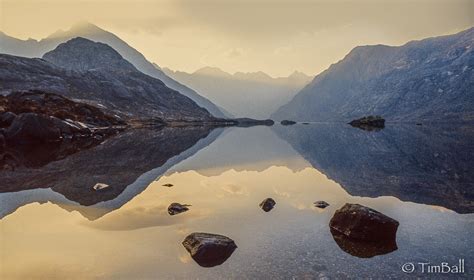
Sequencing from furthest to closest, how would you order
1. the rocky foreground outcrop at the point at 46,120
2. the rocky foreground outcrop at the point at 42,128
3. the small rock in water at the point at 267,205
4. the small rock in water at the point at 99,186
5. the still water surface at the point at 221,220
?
the rocky foreground outcrop at the point at 46,120, the rocky foreground outcrop at the point at 42,128, the small rock in water at the point at 99,186, the small rock in water at the point at 267,205, the still water surface at the point at 221,220

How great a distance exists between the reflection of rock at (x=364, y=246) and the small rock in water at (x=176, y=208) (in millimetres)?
9771

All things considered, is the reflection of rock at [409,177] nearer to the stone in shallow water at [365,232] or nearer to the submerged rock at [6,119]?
the stone in shallow water at [365,232]

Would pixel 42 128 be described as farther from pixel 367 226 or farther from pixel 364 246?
pixel 364 246

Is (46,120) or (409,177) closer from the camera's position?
(409,177)

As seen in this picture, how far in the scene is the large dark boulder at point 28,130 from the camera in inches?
2749

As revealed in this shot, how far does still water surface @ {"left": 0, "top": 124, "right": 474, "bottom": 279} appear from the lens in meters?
14.5

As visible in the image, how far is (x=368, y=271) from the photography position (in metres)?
14.2

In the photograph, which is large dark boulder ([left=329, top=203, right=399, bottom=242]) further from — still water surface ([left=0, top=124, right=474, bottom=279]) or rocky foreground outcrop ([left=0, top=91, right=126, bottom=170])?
rocky foreground outcrop ([left=0, top=91, right=126, bottom=170])

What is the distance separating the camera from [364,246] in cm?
1705

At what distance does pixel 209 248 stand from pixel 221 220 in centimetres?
532

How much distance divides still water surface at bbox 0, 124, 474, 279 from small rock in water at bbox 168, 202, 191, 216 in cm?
69

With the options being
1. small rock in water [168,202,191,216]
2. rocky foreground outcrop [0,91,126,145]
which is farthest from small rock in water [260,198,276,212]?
rocky foreground outcrop [0,91,126,145]

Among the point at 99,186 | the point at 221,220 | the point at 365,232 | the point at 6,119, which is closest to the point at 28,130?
the point at 6,119

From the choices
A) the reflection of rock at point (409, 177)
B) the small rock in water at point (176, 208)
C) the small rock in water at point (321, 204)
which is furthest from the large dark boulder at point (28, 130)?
the small rock in water at point (321, 204)
